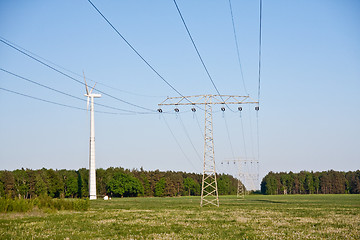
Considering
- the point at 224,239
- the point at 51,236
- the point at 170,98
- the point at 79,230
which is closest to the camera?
the point at 224,239

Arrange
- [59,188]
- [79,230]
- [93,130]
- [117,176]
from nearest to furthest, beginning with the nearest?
[79,230], [93,130], [59,188], [117,176]

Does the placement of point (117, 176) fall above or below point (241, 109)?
below

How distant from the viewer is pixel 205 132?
60.7 meters

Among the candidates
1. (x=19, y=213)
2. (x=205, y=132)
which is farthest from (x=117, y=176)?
(x=19, y=213)

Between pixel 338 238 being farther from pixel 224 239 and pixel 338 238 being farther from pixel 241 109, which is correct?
pixel 241 109

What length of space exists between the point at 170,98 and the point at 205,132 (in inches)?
290

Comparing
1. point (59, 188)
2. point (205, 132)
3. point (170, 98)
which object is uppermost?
point (170, 98)

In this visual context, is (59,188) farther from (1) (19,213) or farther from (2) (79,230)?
(2) (79,230)

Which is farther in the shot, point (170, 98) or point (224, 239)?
point (170, 98)

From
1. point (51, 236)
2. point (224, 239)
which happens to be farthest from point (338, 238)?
point (51, 236)

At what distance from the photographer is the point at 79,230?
26.5 m

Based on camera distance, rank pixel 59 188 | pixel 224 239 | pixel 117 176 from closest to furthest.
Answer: pixel 224 239 < pixel 59 188 < pixel 117 176

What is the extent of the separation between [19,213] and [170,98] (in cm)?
2698

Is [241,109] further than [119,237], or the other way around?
[241,109]
